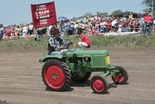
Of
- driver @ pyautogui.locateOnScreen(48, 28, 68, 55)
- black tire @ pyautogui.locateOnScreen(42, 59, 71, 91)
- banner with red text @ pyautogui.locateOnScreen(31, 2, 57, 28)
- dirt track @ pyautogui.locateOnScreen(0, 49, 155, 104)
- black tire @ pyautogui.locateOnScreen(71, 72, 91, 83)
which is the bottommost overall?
dirt track @ pyautogui.locateOnScreen(0, 49, 155, 104)

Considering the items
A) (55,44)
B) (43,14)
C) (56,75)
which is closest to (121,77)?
(56,75)

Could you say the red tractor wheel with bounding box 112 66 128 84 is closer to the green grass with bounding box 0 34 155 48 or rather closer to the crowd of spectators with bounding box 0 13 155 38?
the green grass with bounding box 0 34 155 48

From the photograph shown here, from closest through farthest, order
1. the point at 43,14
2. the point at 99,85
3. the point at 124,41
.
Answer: the point at 99,85
the point at 43,14
the point at 124,41

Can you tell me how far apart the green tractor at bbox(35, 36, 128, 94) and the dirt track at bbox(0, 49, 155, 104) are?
0.21 meters

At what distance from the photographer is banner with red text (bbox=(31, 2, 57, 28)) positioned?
8.47 m

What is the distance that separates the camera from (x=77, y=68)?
7.97 meters

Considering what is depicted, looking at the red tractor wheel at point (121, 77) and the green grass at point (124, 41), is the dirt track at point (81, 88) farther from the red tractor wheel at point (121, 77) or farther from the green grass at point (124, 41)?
the green grass at point (124, 41)

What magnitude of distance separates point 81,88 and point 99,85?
38.2 inches

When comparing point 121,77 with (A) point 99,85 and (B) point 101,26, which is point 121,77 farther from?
(B) point 101,26

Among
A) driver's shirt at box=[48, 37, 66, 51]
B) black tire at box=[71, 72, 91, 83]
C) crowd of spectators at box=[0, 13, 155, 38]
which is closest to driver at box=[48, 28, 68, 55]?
driver's shirt at box=[48, 37, 66, 51]

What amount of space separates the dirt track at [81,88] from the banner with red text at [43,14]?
1754 millimetres

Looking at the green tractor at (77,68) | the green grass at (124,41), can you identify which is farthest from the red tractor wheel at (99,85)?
the green grass at (124,41)

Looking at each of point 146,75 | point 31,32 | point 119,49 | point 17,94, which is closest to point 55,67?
point 17,94

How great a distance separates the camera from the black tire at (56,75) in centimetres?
757
